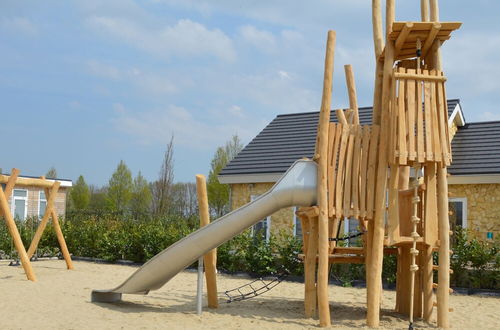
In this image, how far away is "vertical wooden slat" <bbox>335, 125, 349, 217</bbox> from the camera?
26.4 feet

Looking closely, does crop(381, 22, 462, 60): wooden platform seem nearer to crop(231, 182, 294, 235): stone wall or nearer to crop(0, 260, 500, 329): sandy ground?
crop(0, 260, 500, 329): sandy ground

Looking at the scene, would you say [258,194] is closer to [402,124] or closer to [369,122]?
[369,122]

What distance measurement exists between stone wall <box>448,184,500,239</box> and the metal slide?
8.48 meters

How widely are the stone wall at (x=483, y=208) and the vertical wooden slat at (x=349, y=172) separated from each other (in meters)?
8.24

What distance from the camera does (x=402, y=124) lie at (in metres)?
7.92

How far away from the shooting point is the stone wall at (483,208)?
48.7 ft

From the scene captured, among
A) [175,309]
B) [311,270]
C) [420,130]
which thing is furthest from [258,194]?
[420,130]

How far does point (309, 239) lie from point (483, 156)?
30.1 feet

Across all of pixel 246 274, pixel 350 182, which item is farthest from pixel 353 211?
pixel 246 274

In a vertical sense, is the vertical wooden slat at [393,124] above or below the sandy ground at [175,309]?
above

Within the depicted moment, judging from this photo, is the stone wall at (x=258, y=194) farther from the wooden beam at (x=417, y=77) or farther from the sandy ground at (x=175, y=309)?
the wooden beam at (x=417, y=77)

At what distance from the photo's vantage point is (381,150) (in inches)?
316

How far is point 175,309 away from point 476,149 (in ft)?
35.9

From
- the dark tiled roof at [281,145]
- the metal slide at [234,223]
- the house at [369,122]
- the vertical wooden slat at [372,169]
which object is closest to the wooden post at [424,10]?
the vertical wooden slat at [372,169]
